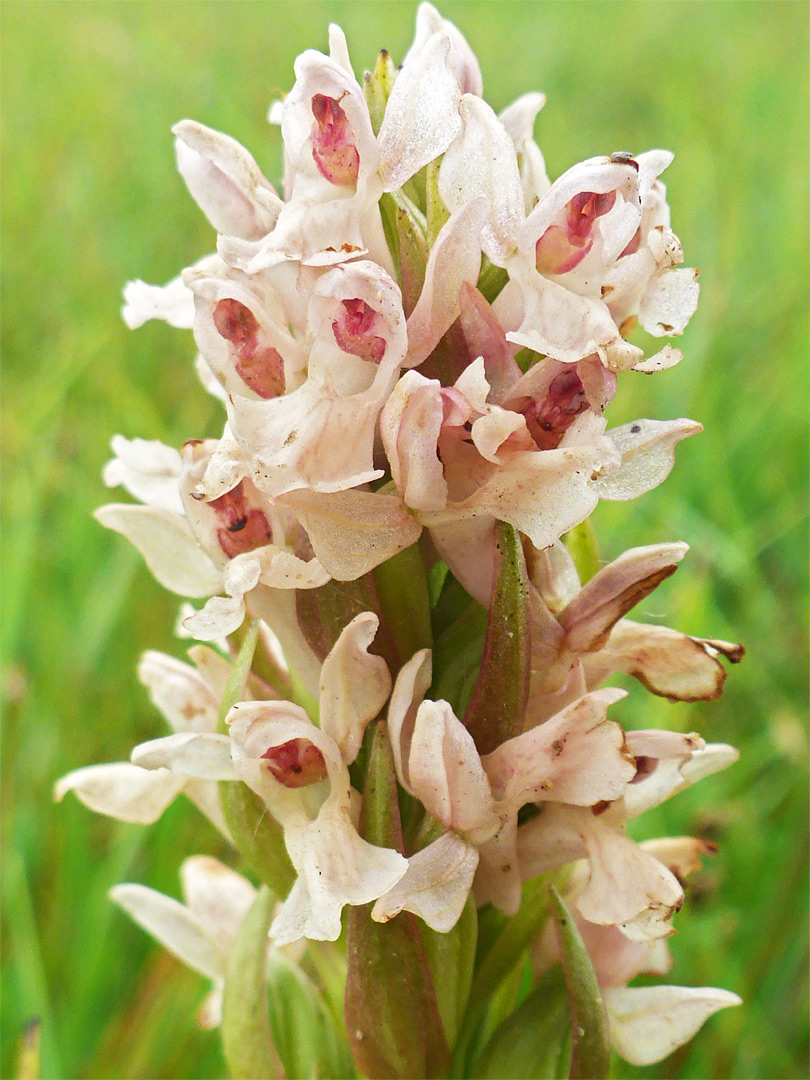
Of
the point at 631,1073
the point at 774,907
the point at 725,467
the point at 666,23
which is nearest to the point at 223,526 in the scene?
the point at 631,1073

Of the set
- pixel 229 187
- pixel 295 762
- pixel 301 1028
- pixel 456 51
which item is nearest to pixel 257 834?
pixel 295 762

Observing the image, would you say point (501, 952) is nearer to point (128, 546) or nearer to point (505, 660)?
point (505, 660)

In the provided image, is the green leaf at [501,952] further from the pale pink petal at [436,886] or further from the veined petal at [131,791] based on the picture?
the veined petal at [131,791]

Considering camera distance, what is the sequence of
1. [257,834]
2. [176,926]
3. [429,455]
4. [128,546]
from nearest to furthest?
[429,455] → [257,834] → [176,926] → [128,546]

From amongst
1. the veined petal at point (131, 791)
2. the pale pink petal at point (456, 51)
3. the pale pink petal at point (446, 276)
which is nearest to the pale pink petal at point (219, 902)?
the veined petal at point (131, 791)

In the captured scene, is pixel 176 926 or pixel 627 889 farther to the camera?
pixel 176 926

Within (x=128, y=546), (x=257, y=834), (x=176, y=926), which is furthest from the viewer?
(x=128, y=546)

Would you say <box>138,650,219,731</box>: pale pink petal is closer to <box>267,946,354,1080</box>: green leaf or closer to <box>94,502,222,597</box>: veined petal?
<box>94,502,222,597</box>: veined petal

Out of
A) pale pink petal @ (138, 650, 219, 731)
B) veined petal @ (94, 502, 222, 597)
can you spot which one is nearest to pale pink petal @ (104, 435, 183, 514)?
veined petal @ (94, 502, 222, 597)

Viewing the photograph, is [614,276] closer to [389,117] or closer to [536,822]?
[389,117]
